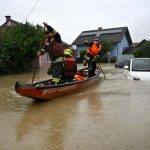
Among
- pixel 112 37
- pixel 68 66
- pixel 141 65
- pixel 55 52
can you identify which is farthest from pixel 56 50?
pixel 112 37

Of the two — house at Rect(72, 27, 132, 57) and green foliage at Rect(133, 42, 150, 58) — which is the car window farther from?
house at Rect(72, 27, 132, 57)

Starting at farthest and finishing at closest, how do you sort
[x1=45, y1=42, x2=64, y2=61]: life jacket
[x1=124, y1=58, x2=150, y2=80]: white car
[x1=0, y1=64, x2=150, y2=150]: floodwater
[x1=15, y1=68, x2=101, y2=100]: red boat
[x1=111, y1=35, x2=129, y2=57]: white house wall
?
[x1=111, y1=35, x2=129, y2=57]: white house wall
[x1=124, y1=58, x2=150, y2=80]: white car
[x1=45, y1=42, x2=64, y2=61]: life jacket
[x1=15, y1=68, x2=101, y2=100]: red boat
[x1=0, y1=64, x2=150, y2=150]: floodwater

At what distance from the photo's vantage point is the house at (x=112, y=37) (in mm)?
59562

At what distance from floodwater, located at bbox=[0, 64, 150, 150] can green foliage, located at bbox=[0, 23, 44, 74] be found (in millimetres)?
11256

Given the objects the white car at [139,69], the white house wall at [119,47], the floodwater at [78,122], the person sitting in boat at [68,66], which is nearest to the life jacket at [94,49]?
the white car at [139,69]

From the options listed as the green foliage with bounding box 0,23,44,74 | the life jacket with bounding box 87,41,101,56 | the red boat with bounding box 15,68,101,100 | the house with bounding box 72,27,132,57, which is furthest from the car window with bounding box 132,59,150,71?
the house with bounding box 72,27,132,57

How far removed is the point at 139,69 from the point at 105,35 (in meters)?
45.9

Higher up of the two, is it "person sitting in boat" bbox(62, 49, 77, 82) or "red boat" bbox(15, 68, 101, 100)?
"person sitting in boat" bbox(62, 49, 77, 82)

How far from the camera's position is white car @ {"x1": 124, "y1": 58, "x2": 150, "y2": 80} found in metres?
16.2

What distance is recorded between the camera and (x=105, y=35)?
62.6m

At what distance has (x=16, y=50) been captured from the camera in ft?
84.1

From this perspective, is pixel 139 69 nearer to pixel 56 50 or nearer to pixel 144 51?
pixel 56 50

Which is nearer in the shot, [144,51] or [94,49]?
[94,49]

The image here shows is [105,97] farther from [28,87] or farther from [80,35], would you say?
[80,35]
